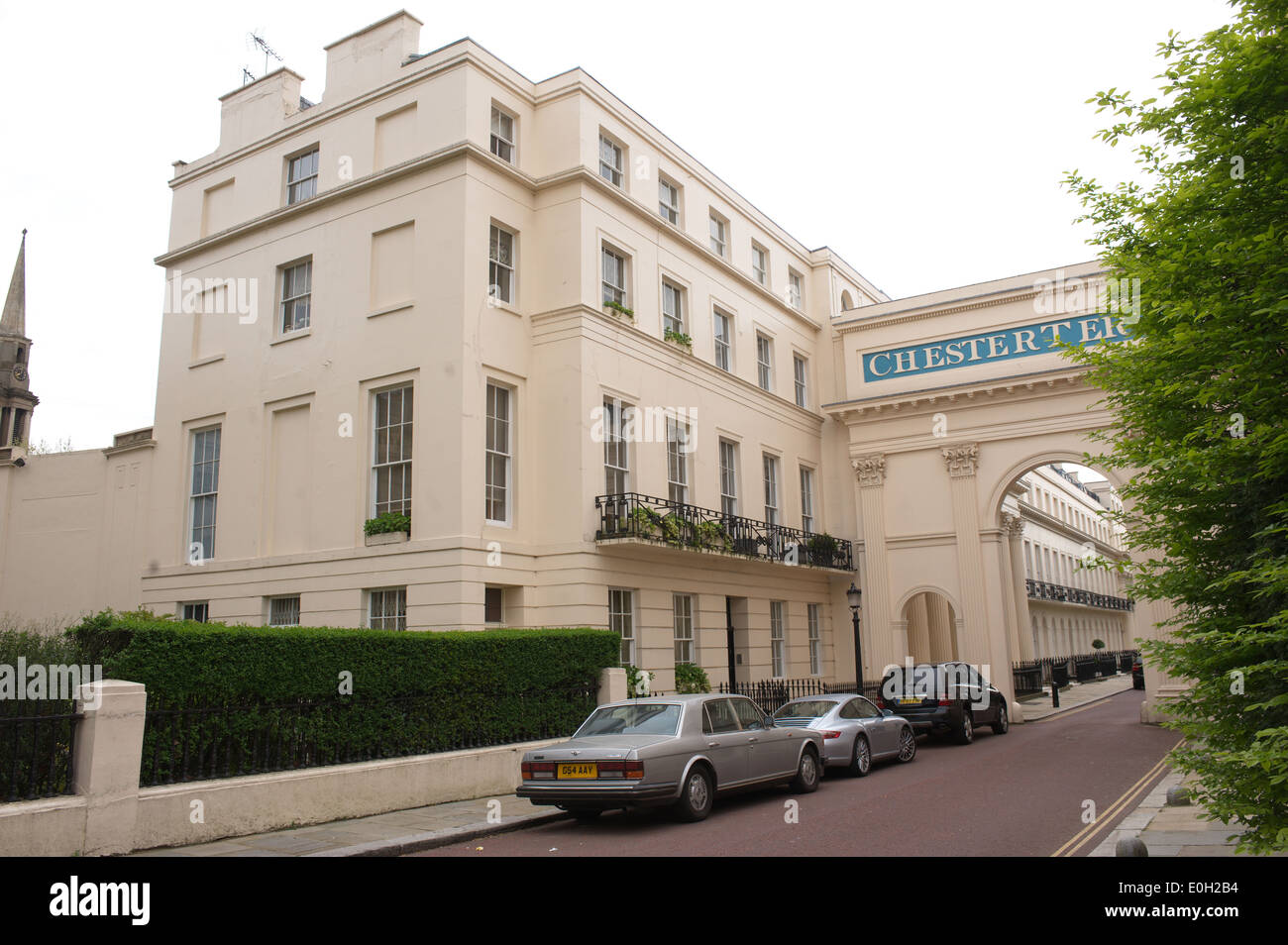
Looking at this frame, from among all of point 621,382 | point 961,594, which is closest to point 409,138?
point 621,382

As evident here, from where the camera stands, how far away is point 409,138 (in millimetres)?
21016

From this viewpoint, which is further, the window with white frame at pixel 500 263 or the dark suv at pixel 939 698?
the dark suv at pixel 939 698

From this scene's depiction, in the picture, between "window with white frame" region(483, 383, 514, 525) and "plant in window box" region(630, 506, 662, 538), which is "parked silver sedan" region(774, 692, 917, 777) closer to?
"plant in window box" region(630, 506, 662, 538)

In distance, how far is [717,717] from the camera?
12.7 m

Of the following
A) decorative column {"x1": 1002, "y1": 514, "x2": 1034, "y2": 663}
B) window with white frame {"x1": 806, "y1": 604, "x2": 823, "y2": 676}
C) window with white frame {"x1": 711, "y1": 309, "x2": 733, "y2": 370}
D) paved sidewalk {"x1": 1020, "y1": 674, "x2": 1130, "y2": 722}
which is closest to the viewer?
window with white frame {"x1": 711, "y1": 309, "x2": 733, "y2": 370}

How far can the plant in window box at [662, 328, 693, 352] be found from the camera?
952 inches

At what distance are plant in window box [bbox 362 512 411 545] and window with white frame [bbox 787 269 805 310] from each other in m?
16.6

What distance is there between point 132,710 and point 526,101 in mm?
17053

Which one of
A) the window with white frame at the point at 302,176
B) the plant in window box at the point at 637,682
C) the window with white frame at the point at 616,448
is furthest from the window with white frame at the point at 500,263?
the plant in window box at the point at 637,682

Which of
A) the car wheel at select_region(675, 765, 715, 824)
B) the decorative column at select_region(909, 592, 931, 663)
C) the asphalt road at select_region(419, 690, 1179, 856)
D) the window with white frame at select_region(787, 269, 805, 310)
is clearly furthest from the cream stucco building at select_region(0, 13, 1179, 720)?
the car wheel at select_region(675, 765, 715, 824)

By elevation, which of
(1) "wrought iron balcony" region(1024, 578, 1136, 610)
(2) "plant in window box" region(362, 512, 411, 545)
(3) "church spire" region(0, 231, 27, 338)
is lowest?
(1) "wrought iron balcony" region(1024, 578, 1136, 610)

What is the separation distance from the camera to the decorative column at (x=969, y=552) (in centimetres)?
2852

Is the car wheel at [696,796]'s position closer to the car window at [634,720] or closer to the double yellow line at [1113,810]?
the car window at [634,720]

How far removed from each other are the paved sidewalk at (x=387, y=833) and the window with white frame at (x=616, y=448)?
9497mm
